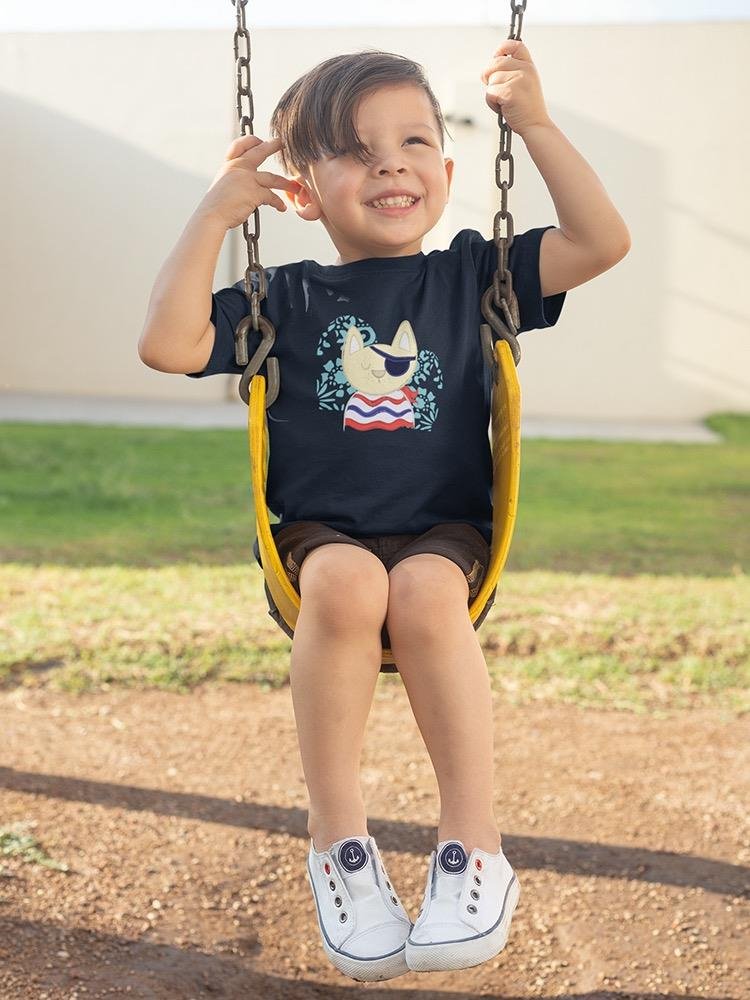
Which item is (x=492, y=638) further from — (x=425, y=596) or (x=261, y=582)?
(x=425, y=596)

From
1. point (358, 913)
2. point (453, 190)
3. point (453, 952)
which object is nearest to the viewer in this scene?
point (453, 952)

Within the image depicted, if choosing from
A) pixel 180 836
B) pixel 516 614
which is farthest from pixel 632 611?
pixel 180 836

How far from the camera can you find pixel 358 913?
6.57ft

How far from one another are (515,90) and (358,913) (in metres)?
1.45

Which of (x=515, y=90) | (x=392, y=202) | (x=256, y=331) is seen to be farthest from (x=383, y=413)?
(x=515, y=90)

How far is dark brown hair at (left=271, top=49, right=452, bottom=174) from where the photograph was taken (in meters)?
2.23

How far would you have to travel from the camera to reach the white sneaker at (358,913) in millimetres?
1947

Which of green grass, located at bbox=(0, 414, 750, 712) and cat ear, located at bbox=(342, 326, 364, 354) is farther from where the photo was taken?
green grass, located at bbox=(0, 414, 750, 712)

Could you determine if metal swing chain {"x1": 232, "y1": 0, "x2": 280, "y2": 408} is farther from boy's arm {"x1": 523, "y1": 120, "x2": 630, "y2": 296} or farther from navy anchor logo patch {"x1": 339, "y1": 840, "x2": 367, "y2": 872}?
navy anchor logo patch {"x1": 339, "y1": 840, "x2": 367, "y2": 872}

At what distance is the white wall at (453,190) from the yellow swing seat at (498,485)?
12.0 m

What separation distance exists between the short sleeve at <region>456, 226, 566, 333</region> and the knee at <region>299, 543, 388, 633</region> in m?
0.58

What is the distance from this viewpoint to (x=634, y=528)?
7.41m

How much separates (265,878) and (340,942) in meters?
1.34

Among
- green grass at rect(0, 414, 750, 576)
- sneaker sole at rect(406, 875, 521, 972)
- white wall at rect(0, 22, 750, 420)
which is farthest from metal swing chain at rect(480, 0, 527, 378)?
white wall at rect(0, 22, 750, 420)
